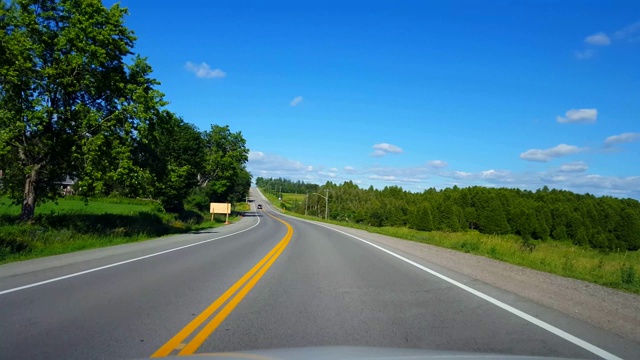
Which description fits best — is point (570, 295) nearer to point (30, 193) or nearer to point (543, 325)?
point (543, 325)

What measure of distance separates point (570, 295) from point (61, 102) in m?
23.0

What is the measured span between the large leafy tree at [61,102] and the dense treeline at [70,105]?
0.14 feet

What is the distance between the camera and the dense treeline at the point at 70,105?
67.3 ft

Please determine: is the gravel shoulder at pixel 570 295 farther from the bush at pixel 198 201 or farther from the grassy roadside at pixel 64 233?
the bush at pixel 198 201

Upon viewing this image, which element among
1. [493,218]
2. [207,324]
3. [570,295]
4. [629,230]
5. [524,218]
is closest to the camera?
[207,324]

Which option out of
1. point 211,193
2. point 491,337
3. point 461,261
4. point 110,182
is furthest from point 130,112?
point 211,193

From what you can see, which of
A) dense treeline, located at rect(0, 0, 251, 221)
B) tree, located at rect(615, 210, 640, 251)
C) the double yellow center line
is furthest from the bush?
tree, located at rect(615, 210, 640, 251)

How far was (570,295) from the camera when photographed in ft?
29.4

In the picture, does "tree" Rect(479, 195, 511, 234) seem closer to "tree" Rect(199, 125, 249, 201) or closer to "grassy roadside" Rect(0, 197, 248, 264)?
"tree" Rect(199, 125, 249, 201)

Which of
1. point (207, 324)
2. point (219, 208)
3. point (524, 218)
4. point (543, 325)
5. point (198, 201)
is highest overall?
point (524, 218)

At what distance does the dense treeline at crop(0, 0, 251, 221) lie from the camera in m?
20.5

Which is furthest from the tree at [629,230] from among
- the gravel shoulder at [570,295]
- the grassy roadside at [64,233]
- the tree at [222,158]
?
the gravel shoulder at [570,295]

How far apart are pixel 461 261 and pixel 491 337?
10100 millimetres

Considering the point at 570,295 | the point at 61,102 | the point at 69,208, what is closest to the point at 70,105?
the point at 61,102
